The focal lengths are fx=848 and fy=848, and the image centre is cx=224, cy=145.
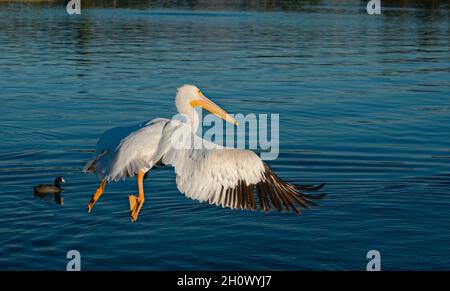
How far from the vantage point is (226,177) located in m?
9.18

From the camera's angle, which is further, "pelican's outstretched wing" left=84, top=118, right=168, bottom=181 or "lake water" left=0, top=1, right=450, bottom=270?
"lake water" left=0, top=1, right=450, bottom=270

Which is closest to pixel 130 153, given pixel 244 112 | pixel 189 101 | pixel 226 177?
pixel 226 177

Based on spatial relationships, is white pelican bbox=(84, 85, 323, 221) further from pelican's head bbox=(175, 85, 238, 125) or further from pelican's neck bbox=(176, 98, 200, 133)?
pelican's head bbox=(175, 85, 238, 125)

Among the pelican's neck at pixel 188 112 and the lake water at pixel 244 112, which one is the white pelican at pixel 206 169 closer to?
the pelican's neck at pixel 188 112

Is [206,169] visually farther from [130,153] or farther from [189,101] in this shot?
[189,101]

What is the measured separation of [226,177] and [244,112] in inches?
395

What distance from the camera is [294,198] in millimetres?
9141

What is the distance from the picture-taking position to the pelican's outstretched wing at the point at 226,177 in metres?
9.07

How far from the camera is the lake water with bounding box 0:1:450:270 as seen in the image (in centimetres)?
1042

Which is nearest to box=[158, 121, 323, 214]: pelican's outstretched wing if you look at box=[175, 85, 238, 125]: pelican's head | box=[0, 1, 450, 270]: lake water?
box=[175, 85, 238, 125]: pelican's head

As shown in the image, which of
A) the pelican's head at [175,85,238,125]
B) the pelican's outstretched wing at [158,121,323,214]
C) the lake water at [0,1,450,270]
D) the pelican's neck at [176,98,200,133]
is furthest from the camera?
the lake water at [0,1,450,270]

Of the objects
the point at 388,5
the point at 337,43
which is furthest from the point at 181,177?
the point at 388,5

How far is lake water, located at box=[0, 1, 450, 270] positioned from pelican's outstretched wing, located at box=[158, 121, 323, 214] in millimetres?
1026

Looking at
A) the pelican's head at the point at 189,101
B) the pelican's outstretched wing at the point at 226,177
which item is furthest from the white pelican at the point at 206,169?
the pelican's head at the point at 189,101
